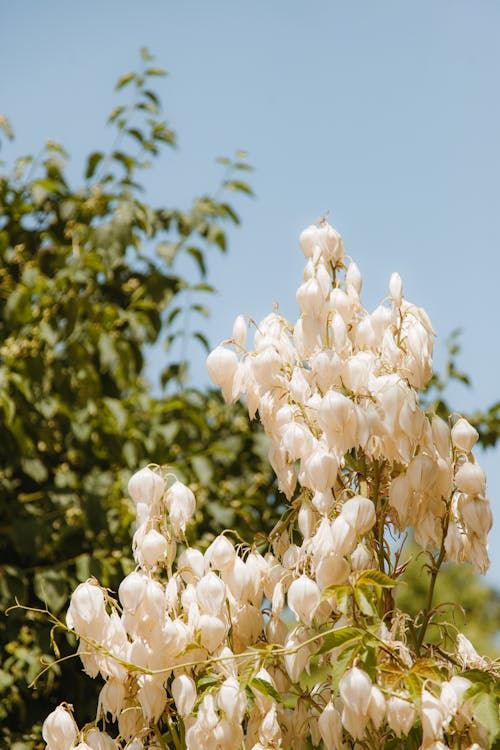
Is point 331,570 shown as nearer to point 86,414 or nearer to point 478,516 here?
point 478,516

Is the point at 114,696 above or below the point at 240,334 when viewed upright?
below

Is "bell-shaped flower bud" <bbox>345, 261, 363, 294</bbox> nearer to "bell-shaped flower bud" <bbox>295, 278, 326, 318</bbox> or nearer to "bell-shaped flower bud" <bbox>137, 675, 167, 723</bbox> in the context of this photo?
"bell-shaped flower bud" <bbox>295, 278, 326, 318</bbox>

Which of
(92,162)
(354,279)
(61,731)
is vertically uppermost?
(92,162)

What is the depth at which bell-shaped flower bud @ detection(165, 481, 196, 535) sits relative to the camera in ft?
4.30

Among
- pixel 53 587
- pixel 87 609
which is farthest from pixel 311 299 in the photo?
pixel 53 587

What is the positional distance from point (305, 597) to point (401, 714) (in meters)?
0.20

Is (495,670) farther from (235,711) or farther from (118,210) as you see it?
(118,210)

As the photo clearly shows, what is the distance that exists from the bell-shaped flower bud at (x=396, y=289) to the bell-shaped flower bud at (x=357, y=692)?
536 millimetres

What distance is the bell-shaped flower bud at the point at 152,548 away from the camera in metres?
1.26

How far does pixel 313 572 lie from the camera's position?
1.24m

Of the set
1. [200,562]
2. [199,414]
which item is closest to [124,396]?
[199,414]

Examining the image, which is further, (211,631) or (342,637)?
(211,631)

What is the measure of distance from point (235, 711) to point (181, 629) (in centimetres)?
13

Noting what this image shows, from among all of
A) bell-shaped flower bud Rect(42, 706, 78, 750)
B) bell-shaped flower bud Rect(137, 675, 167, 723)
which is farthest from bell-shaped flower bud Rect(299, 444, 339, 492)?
bell-shaped flower bud Rect(42, 706, 78, 750)
